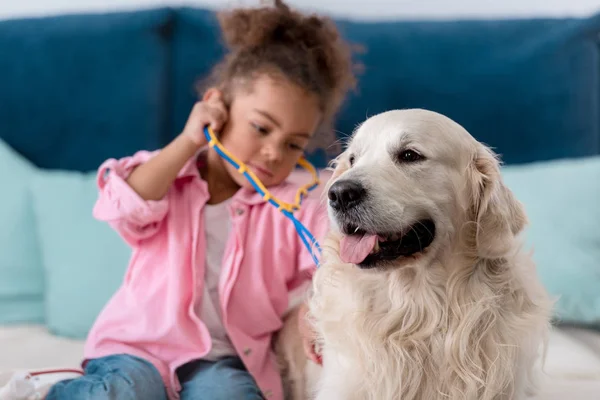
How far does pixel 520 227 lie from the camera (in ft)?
3.42

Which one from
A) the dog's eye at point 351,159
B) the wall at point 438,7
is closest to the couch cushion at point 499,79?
the wall at point 438,7

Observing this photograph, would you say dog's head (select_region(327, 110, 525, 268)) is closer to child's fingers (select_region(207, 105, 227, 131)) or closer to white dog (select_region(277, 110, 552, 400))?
white dog (select_region(277, 110, 552, 400))

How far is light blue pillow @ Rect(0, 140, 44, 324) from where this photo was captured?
1.83m

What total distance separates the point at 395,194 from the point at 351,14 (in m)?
1.43

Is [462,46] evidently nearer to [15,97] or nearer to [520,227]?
[520,227]

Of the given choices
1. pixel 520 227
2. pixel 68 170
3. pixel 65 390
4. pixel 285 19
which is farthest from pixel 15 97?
pixel 520 227

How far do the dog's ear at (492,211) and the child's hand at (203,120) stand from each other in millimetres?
606

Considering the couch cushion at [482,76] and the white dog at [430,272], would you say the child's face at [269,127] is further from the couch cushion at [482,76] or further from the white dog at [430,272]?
the couch cushion at [482,76]

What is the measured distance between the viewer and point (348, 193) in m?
1.01

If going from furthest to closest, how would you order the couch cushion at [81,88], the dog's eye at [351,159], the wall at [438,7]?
1. the wall at [438,7]
2. the couch cushion at [81,88]
3. the dog's eye at [351,159]

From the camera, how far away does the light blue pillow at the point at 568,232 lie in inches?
65.8

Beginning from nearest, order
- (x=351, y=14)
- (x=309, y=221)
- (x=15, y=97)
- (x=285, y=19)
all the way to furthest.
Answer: (x=309, y=221) < (x=285, y=19) < (x=15, y=97) < (x=351, y=14)

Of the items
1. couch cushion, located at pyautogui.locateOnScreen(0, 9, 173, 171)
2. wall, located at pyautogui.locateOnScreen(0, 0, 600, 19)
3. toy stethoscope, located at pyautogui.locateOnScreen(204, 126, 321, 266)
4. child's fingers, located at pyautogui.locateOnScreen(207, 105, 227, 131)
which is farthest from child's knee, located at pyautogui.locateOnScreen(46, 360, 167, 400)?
wall, located at pyautogui.locateOnScreen(0, 0, 600, 19)

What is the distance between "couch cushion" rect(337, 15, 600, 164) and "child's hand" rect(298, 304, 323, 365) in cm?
85
